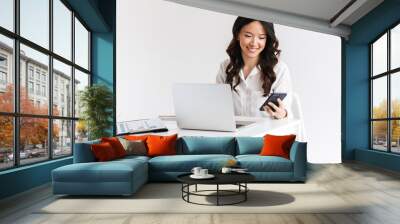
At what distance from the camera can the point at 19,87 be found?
510cm

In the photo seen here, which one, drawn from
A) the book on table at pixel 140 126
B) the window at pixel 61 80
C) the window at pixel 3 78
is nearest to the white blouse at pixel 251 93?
the book on table at pixel 140 126

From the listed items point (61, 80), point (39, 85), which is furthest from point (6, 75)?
point (61, 80)

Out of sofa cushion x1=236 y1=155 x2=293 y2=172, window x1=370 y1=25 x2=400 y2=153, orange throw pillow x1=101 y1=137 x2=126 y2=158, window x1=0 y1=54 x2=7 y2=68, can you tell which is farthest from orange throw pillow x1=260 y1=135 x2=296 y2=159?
window x1=0 y1=54 x2=7 y2=68

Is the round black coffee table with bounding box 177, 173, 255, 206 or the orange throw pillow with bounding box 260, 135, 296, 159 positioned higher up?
the orange throw pillow with bounding box 260, 135, 296, 159

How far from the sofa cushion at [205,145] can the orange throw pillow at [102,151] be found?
4.69 feet

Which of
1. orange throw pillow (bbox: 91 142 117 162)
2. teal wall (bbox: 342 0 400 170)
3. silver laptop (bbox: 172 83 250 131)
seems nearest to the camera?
orange throw pillow (bbox: 91 142 117 162)

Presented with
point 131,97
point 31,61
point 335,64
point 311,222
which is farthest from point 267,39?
point 311,222

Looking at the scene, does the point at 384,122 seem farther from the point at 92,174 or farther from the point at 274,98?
the point at 92,174

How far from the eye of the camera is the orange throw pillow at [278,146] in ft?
20.4

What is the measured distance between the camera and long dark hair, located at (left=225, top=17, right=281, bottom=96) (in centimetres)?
830

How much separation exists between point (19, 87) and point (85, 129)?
2.92m

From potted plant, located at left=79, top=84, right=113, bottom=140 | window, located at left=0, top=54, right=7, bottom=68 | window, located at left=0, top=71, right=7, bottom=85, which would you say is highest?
window, located at left=0, top=54, right=7, bottom=68

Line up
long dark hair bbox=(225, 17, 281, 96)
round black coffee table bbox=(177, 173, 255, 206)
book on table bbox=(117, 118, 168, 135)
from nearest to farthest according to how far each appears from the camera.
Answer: round black coffee table bbox=(177, 173, 255, 206) → book on table bbox=(117, 118, 168, 135) → long dark hair bbox=(225, 17, 281, 96)

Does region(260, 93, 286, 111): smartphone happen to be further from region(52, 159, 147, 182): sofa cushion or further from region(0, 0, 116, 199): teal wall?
region(52, 159, 147, 182): sofa cushion
